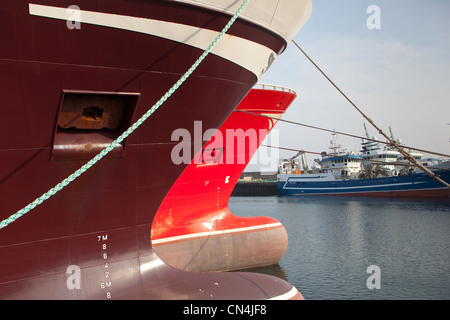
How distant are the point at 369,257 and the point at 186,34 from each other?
1342cm

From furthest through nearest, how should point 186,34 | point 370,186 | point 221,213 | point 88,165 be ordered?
point 370,186 → point 221,213 → point 186,34 → point 88,165

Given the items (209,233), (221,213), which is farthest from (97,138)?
(221,213)

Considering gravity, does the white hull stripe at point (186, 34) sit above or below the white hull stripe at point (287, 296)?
above

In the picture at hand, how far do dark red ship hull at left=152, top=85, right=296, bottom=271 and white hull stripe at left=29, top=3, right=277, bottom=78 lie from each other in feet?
15.7

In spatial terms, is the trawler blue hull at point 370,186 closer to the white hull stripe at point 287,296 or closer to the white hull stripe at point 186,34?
the white hull stripe at point 287,296

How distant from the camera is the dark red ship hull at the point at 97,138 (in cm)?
454

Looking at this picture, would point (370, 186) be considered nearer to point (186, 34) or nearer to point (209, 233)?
point (209, 233)

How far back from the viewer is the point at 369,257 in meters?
15.4

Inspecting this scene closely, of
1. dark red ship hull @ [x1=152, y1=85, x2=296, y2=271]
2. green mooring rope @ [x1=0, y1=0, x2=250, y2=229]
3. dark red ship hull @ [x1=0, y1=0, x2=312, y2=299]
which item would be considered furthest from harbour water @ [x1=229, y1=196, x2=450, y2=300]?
green mooring rope @ [x1=0, y1=0, x2=250, y2=229]

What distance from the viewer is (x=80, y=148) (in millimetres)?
5211

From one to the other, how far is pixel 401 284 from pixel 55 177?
36.1 feet

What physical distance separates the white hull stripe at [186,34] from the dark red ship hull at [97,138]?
3cm

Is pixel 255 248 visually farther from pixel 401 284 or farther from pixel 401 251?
pixel 401 251

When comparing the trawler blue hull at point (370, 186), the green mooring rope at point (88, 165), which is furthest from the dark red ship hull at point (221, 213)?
the trawler blue hull at point (370, 186)
